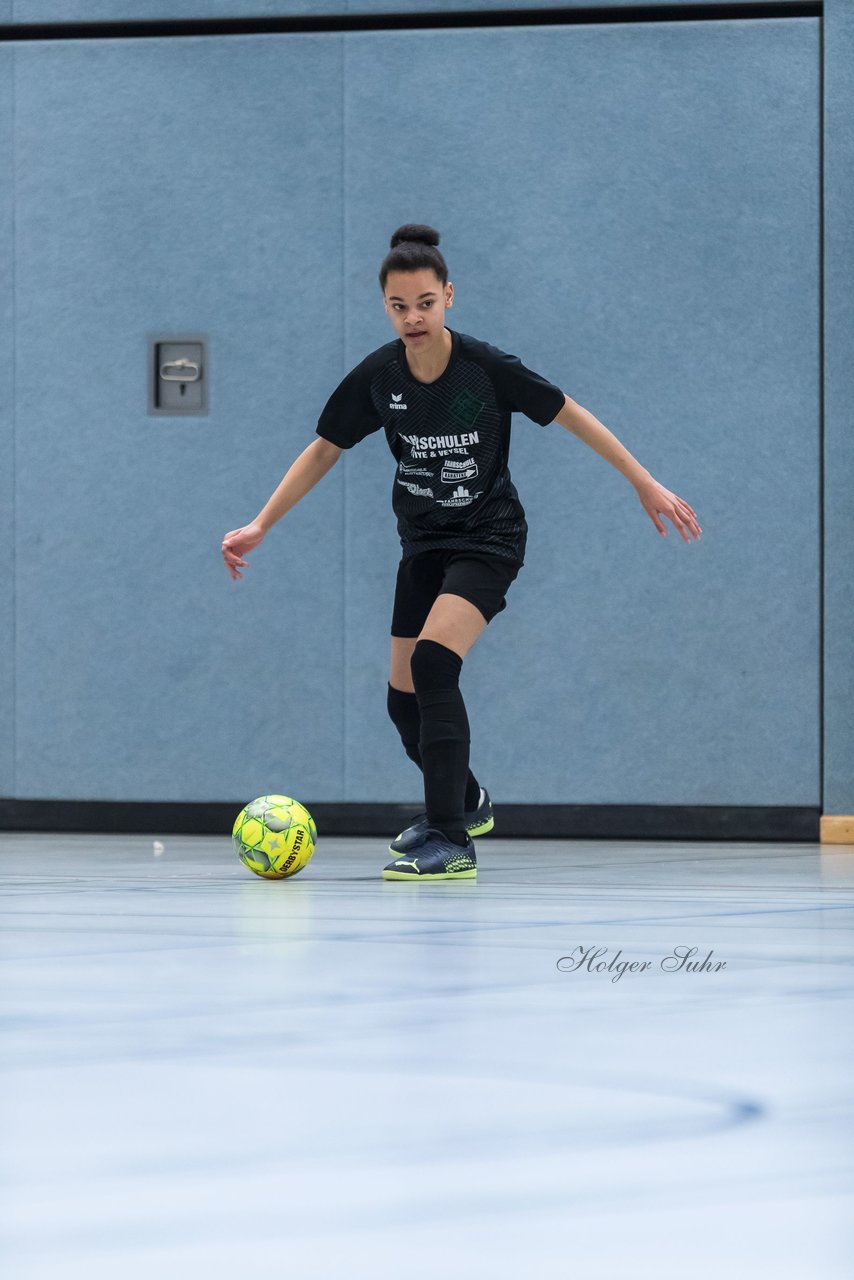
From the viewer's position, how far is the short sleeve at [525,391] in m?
4.71

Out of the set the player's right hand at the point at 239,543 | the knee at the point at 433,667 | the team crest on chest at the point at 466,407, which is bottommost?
the knee at the point at 433,667

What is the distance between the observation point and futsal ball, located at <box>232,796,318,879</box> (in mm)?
4492

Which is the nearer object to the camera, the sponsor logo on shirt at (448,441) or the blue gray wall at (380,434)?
the sponsor logo on shirt at (448,441)

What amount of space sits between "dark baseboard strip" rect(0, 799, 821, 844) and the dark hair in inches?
84.1

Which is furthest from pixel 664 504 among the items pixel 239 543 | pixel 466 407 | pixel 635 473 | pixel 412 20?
pixel 412 20

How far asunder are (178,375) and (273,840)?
94.5 inches

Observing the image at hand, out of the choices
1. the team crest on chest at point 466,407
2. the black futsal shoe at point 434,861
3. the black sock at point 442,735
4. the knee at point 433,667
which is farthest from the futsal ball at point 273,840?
the team crest on chest at point 466,407

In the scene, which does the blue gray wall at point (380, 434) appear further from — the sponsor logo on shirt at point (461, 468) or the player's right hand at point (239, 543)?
the sponsor logo on shirt at point (461, 468)

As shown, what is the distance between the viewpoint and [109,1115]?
1.76 m

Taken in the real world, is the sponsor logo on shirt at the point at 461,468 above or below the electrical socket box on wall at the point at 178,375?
below

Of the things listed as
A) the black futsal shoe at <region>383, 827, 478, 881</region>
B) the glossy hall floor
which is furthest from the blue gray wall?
the glossy hall floor

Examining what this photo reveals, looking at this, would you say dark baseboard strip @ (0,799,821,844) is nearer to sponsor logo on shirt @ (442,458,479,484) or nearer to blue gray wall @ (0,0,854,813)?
blue gray wall @ (0,0,854,813)

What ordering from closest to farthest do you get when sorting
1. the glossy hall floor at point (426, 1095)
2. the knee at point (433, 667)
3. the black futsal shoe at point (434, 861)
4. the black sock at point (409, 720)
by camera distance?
the glossy hall floor at point (426, 1095) < the black futsal shoe at point (434, 861) < the knee at point (433, 667) < the black sock at point (409, 720)

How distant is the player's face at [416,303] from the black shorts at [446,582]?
0.54 metres
